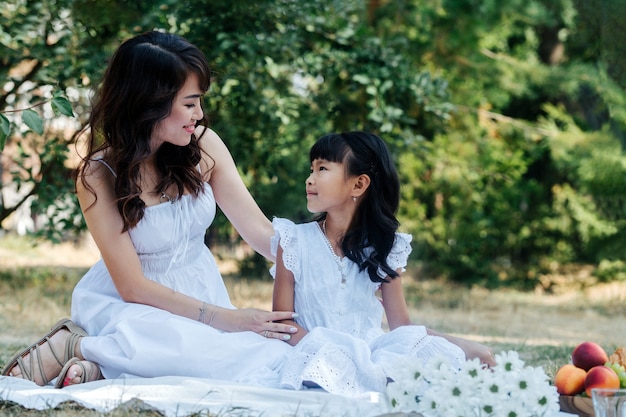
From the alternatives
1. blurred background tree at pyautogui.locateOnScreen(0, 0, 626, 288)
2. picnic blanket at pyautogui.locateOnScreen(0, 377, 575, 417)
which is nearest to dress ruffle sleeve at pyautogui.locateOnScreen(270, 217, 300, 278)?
picnic blanket at pyautogui.locateOnScreen(0, 377, 575, 417)

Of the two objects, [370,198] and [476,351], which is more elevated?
[370,198]

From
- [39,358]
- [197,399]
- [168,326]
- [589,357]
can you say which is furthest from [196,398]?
[589,357]

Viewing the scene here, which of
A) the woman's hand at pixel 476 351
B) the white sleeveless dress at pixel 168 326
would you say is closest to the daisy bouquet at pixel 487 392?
the woman's hand at pixel 476 351

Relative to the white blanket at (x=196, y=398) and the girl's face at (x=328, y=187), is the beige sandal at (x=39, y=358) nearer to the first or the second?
the white blanket at (x=196, y=398)

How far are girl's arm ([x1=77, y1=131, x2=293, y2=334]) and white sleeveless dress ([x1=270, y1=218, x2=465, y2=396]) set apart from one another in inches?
7.6

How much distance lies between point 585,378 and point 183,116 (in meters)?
1.74

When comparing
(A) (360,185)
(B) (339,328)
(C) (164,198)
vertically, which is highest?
(A) (360,185)

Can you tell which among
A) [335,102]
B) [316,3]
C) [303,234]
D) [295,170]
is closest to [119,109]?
[303,234]

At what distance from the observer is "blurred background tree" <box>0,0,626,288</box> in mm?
6285

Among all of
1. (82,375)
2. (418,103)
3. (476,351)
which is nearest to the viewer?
(82,375)

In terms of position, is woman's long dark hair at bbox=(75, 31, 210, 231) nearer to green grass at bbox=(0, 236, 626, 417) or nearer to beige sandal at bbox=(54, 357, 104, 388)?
beige sandal at bbox=(54, 357, 104, 388)

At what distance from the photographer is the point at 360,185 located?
360 cm

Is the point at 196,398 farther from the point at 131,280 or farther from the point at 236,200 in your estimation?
the point at 236,200

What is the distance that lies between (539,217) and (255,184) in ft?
12.4
